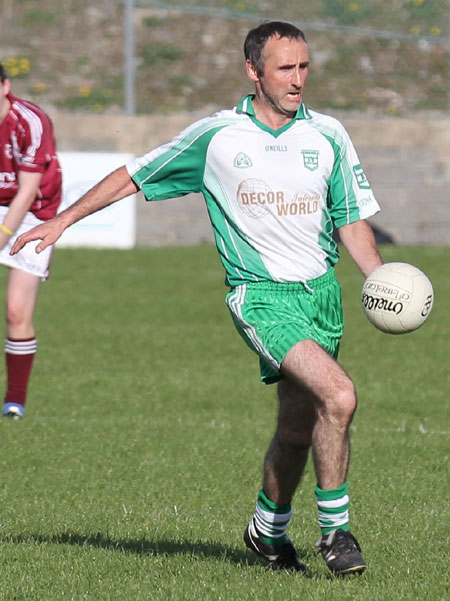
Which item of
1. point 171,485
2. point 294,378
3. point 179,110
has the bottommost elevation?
point 171,485

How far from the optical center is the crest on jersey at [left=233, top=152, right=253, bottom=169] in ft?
16.9

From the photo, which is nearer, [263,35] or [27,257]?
[263,35]

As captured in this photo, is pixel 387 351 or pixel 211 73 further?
pixel 211 73

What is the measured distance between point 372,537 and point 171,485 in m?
1.64

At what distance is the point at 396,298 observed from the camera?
5.07 m

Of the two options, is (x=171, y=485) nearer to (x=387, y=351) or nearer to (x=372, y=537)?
(x=372, y=537)

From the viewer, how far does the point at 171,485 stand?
6.88 metres

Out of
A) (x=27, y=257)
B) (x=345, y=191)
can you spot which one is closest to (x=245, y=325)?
(x=345, y=191)

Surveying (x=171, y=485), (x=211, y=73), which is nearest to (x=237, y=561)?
(x=171, y=485)

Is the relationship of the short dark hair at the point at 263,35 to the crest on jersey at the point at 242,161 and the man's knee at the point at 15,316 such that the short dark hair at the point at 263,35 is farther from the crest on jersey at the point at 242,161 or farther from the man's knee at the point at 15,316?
the man's knee at the point at 15,316

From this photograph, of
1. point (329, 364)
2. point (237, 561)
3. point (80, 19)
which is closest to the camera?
point (329, 364)

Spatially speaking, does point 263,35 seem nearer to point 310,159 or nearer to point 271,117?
point 271,117

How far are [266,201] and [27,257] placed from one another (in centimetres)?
380

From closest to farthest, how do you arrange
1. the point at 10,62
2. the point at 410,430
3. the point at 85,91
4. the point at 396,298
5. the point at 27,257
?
1. the point at 396,298
2. the point at 410,430
3. the point at 27,257
4. the point at 85,91
5. the point at 10,62
